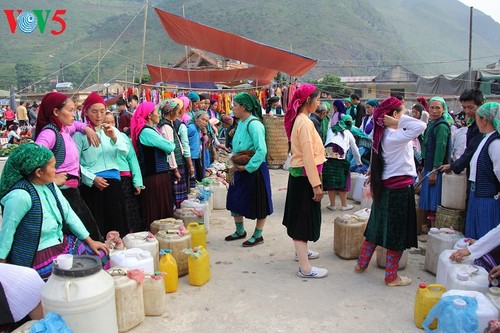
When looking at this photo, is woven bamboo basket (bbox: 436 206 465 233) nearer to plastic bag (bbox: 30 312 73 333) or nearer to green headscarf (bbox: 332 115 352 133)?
green headscarf (bbox: 332 115 352 133)

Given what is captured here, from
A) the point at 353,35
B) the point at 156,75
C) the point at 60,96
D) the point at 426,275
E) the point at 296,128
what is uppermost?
the point at 353,35

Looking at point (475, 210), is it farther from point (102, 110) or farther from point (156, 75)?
point (156, 75)

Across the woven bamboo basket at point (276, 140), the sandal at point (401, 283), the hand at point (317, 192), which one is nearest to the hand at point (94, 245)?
the hand at point (317, 192)

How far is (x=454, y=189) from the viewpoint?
4270mm

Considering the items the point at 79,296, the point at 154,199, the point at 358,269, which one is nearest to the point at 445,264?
the point at 358,269

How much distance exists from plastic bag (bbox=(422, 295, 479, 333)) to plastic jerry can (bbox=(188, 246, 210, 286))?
6.37 feet

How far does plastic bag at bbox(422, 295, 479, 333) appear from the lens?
253cm

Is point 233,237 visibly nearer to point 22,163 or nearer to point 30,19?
point 22,163

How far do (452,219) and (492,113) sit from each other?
130cm

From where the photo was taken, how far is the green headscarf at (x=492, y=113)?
11.0 ft

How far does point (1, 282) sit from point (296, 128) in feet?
8.26

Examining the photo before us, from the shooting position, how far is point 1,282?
248 centimetres

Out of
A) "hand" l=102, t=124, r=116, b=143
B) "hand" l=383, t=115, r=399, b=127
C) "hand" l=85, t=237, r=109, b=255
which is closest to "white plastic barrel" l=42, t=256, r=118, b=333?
"hand" l=85, t=237, r=109, b=255

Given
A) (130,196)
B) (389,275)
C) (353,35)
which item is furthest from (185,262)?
(353,35)
